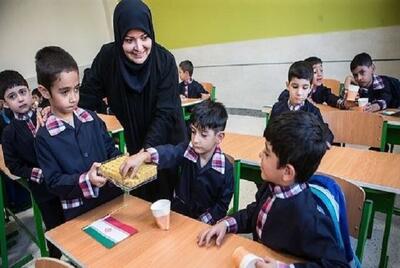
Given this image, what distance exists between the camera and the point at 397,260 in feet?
7.15

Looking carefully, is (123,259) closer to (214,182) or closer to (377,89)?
(214,182)

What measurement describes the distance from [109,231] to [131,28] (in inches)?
37.2

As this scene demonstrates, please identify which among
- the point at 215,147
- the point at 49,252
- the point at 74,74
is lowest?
the point at 49,252

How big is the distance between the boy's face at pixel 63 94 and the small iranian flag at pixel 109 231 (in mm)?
517

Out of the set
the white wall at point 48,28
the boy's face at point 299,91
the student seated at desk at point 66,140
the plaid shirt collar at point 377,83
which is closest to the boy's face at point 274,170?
the student seated at desk at point 66,140

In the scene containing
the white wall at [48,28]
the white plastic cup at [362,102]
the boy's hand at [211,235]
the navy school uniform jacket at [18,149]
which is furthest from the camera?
the white wall at [48,28]

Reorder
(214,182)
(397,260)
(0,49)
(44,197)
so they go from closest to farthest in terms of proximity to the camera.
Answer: (214,182) → (44,197) → (397,260) → (0,49)

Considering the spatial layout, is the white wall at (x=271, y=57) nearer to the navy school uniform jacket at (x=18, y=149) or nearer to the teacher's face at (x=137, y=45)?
the teacher's face at (x=137, y=45)

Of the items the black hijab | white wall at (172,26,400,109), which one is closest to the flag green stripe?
the black hijab

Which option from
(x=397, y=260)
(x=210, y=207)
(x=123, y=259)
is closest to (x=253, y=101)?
(x=397, y=260)

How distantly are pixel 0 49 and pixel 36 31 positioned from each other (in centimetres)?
74

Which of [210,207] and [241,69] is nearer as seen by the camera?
[210,207]

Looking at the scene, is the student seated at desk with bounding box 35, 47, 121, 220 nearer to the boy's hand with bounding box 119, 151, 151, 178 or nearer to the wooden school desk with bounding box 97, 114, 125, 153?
the boy's hand with bounding box 119, 151, 151, 178

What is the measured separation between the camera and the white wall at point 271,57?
4.60 metres
